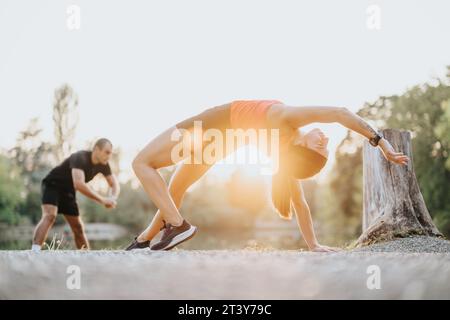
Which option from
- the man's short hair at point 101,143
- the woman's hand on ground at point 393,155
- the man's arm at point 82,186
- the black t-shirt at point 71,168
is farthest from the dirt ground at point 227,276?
the black t-shirt at point 71,168

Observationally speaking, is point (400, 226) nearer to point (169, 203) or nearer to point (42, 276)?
point (169, 203)

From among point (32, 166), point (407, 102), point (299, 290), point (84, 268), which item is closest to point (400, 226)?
point (299, 290)

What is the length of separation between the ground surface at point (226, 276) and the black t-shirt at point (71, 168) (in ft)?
14.0

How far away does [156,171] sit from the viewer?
4.16 meters

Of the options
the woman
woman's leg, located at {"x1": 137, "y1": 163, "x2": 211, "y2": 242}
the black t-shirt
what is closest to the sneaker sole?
the woman

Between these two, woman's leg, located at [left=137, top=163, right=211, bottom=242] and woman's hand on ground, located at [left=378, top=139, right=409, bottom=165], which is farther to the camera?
woman's leg, located at [left=137, top=163, right=211, bottom=242]

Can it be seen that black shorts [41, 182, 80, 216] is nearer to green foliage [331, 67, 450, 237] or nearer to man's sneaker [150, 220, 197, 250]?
man's sneaker [150, 220, 197, 250]

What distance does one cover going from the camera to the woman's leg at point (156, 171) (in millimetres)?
4094

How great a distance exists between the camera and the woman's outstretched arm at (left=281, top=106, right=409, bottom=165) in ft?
11.4

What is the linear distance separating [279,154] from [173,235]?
0.95m

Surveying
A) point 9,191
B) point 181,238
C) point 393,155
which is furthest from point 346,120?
point 9,191

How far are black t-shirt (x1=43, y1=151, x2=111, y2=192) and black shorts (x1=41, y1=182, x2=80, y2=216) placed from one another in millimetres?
54

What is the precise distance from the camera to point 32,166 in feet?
110

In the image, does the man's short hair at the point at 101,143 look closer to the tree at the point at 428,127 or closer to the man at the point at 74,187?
the man at the point at 74,187
